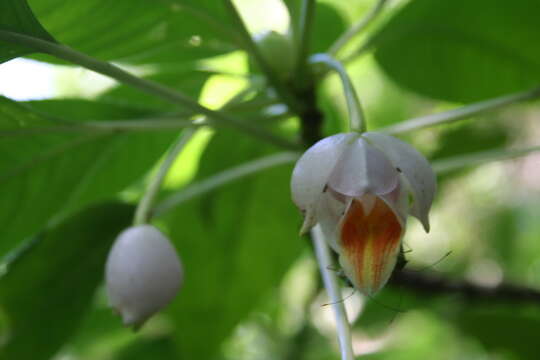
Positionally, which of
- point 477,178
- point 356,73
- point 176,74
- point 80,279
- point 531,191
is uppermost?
point 176,74

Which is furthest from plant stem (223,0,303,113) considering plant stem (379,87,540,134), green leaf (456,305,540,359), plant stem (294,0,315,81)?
green leaf (456,305,540,359)

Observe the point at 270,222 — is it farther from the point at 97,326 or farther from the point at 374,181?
the point at 374,181

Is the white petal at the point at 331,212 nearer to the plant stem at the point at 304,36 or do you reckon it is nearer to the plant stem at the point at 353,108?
the plant stem at the point at 353,108

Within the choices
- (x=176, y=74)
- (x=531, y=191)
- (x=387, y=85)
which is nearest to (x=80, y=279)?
(x=176, y=74)

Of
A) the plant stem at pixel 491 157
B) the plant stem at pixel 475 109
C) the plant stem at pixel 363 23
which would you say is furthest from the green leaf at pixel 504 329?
the plant stem at pixel 363 23

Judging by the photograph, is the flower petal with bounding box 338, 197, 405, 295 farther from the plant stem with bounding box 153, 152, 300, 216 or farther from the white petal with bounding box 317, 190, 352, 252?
the plant stem with bounding box 153, 152, 300, 216

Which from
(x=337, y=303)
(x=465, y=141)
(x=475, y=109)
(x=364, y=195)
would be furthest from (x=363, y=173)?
(x=465, y=141)
